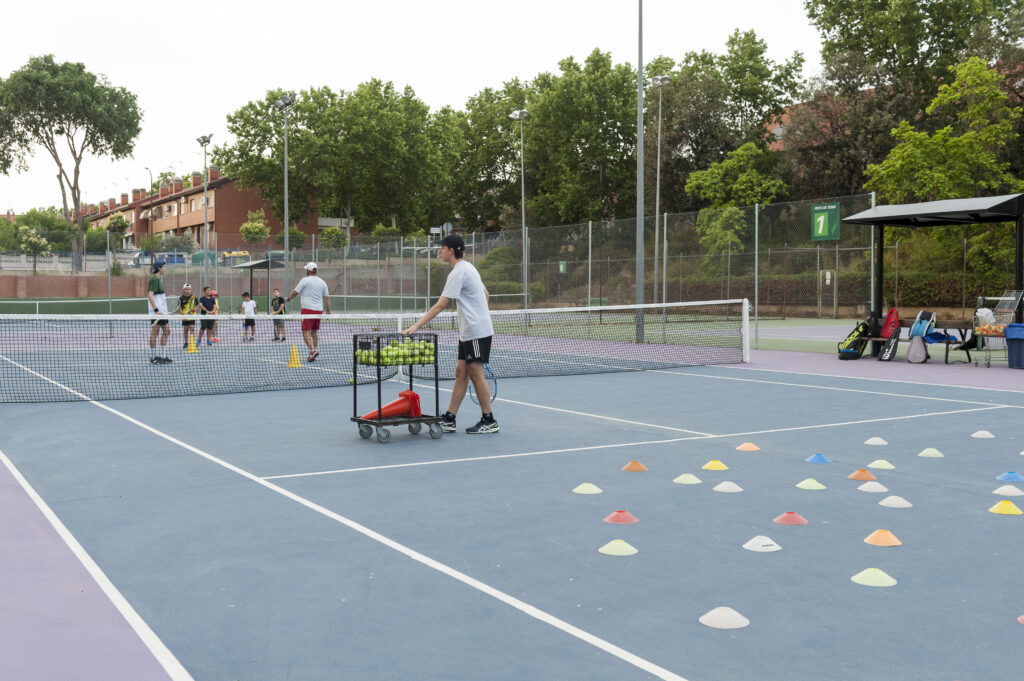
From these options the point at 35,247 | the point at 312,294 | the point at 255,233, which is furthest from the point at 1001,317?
the point at 255,233

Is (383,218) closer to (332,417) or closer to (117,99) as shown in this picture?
(117,99)

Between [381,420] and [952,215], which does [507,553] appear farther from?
[952,215]

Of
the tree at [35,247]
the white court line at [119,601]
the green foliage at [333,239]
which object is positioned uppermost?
the green foliage at [333,239]

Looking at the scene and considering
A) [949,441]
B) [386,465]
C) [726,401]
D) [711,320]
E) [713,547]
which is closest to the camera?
[713,547]

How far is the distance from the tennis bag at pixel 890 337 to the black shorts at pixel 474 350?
35.3ft

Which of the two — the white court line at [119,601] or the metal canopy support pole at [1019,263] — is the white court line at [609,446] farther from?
the metal canopy support pole at [1019,263]

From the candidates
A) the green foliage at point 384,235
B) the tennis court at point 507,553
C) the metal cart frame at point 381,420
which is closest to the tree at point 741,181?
the green foliage at point 384,235

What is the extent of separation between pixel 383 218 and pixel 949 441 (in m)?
61.5

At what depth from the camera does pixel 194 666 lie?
3.38m

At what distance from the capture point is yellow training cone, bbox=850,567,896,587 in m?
4.22

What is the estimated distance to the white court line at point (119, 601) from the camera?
339 centimetres

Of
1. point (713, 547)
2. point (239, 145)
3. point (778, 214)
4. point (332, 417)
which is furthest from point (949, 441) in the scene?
point (239, 145)

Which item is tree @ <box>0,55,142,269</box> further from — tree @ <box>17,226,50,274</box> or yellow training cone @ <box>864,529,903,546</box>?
yellow training cone @ <box>864,529,903,546</box>

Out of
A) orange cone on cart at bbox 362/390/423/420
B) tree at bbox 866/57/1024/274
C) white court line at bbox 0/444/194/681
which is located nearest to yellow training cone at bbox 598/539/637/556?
white court line at bbox 0/444/194/681
